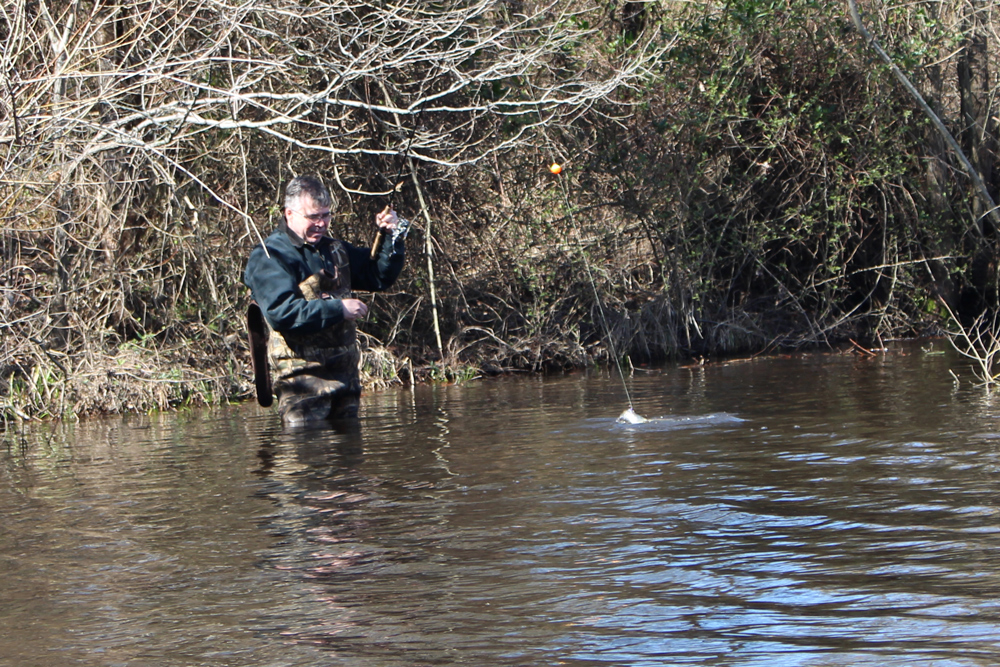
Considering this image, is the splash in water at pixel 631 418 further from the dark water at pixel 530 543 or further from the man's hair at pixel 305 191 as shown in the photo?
the man's hair at pixel 305 191

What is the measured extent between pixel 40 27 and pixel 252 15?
1985mm

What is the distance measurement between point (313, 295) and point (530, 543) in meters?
3.99

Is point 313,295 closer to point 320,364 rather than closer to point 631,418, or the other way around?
point 320,364

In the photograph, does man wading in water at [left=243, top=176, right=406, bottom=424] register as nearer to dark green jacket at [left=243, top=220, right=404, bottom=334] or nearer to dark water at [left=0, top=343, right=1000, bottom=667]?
dark green jacket at [left=243, top=220, right=404, bottom=334]

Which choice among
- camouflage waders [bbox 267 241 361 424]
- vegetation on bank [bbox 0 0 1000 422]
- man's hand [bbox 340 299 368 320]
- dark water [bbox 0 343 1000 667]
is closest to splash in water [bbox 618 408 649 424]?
dark water [bbox 0 343 1000 667]

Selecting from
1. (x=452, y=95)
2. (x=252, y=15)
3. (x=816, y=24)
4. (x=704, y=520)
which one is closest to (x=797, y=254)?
(x=816, y=24)

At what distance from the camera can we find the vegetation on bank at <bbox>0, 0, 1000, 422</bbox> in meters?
11.8

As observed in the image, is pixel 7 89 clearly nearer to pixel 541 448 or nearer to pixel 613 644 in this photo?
pixel 541 448

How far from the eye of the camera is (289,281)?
823cm

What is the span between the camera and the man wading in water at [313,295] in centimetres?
823

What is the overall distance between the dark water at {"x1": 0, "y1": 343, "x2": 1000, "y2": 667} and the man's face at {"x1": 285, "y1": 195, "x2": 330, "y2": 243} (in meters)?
1.36

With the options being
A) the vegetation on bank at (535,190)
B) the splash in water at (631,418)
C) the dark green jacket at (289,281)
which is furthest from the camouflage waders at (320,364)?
the vegetation on bank at (535,190)

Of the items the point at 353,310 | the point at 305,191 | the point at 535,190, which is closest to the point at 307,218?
the point at 305,191

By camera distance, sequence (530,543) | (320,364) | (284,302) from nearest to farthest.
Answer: (530,543)
(284,302)
(320,364)
